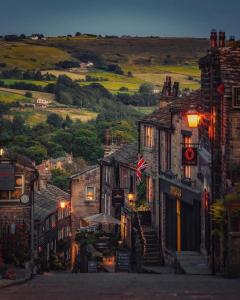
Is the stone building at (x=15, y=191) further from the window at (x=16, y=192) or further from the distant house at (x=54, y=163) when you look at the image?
the distant house at (x=54, y=163)

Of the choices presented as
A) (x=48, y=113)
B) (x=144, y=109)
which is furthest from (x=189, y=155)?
(x=144, y=109)

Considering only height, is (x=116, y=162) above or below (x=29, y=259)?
above

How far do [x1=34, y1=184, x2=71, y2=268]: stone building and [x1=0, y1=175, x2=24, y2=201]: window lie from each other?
1316 centimetres

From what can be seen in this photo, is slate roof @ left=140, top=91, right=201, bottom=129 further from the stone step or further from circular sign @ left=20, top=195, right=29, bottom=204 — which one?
circular sign @ left=20, top=195, right=29, bottom=204

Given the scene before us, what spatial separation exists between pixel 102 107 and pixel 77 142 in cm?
6294

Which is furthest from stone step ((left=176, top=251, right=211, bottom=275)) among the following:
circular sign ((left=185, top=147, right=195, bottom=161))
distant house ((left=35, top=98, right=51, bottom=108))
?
distant house ((left=35, top=98, right=51, bottom=108))

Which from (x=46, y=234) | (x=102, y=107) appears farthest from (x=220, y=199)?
(x=102, y=107)

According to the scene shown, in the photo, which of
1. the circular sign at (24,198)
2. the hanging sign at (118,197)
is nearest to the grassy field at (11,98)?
the hanging sign at (118,197)

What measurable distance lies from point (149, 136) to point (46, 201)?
28.3m

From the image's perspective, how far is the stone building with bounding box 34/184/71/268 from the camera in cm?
6134

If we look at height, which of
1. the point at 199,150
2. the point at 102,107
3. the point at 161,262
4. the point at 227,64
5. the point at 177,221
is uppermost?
the point at 102,107

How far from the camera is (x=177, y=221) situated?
3738cm

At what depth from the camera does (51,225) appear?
6775 cm

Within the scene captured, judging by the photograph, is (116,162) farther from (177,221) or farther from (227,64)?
(227,64)
